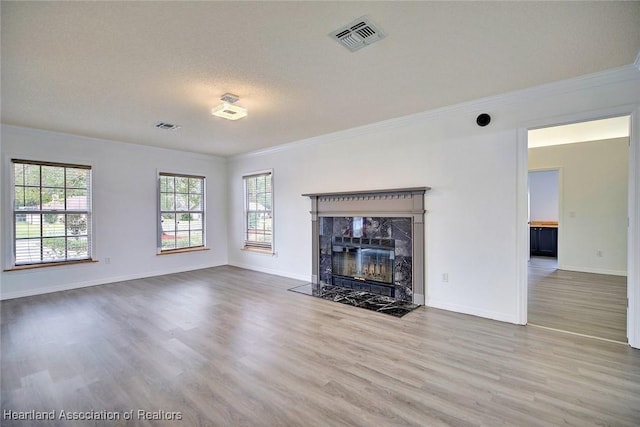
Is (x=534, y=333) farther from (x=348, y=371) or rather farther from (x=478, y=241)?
(x=348, y=371)

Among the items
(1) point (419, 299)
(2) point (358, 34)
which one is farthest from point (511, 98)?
(1) point (419, 299)

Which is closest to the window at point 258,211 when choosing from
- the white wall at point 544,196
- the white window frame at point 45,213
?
the white window frame at point 45,213

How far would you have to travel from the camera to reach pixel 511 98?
336 centimetres

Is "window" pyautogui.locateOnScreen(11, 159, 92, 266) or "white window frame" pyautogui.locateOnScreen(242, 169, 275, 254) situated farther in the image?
"white window frame" pyautogui.locateOnScreen(242, 169, 275, 254)

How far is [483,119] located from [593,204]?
14.2 ft

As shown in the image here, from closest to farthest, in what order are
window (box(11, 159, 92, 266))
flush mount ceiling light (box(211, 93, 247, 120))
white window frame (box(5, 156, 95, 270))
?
flush mount ceiling light (box(211, 93, 247, 120))
white window frame (box(5, 156, 95, 270))
window (box(11, 159, 92, 266))

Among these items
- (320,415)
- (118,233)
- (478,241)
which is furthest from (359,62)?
(118,233)

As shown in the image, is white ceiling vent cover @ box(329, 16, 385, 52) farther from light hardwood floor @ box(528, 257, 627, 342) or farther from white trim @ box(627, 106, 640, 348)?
light hardwood floor @ box(528, 257, 627, 342)

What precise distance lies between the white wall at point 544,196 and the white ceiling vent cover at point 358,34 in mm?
8058

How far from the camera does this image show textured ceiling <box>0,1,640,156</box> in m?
1.96

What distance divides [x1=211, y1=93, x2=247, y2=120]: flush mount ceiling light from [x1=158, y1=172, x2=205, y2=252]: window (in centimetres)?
322

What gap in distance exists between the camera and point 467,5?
191 cm

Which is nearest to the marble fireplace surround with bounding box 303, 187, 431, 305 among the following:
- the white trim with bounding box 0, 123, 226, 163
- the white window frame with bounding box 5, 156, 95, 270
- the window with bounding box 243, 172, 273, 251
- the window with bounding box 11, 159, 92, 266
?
the window with bounding box 243, 172, 273, 251

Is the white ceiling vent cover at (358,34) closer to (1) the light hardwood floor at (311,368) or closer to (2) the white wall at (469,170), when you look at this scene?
(2) the white wall at (469,170)
